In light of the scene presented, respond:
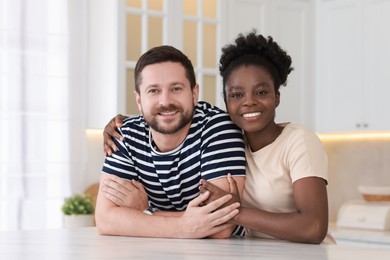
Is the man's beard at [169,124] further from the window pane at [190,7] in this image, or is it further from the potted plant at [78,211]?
the window pane at [190,7]

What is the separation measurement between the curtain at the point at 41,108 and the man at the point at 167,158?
1.80 metres

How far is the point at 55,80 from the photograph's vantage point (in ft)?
13.1

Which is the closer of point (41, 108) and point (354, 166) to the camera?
point (41, 108)

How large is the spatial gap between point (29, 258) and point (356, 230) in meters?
2.85

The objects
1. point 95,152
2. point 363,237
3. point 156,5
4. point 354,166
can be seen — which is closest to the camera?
point 363,237

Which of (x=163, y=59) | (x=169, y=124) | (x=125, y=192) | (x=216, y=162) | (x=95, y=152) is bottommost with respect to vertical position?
(x=95, y=152)

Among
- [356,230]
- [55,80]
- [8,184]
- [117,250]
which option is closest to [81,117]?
[55,80]

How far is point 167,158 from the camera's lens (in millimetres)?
2070

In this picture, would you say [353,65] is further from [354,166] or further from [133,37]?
[133,37]

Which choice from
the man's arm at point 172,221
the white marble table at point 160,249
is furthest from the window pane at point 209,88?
the white marble table at point 160,249

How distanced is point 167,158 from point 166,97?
0.60 feet

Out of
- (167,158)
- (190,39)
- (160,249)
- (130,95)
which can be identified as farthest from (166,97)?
(190,39)

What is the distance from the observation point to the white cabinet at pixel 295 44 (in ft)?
15.1

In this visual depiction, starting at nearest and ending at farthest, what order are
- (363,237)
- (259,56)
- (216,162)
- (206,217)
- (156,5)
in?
(206,217)
(216,162)
(259,56)
(363,237)
(156,5)
